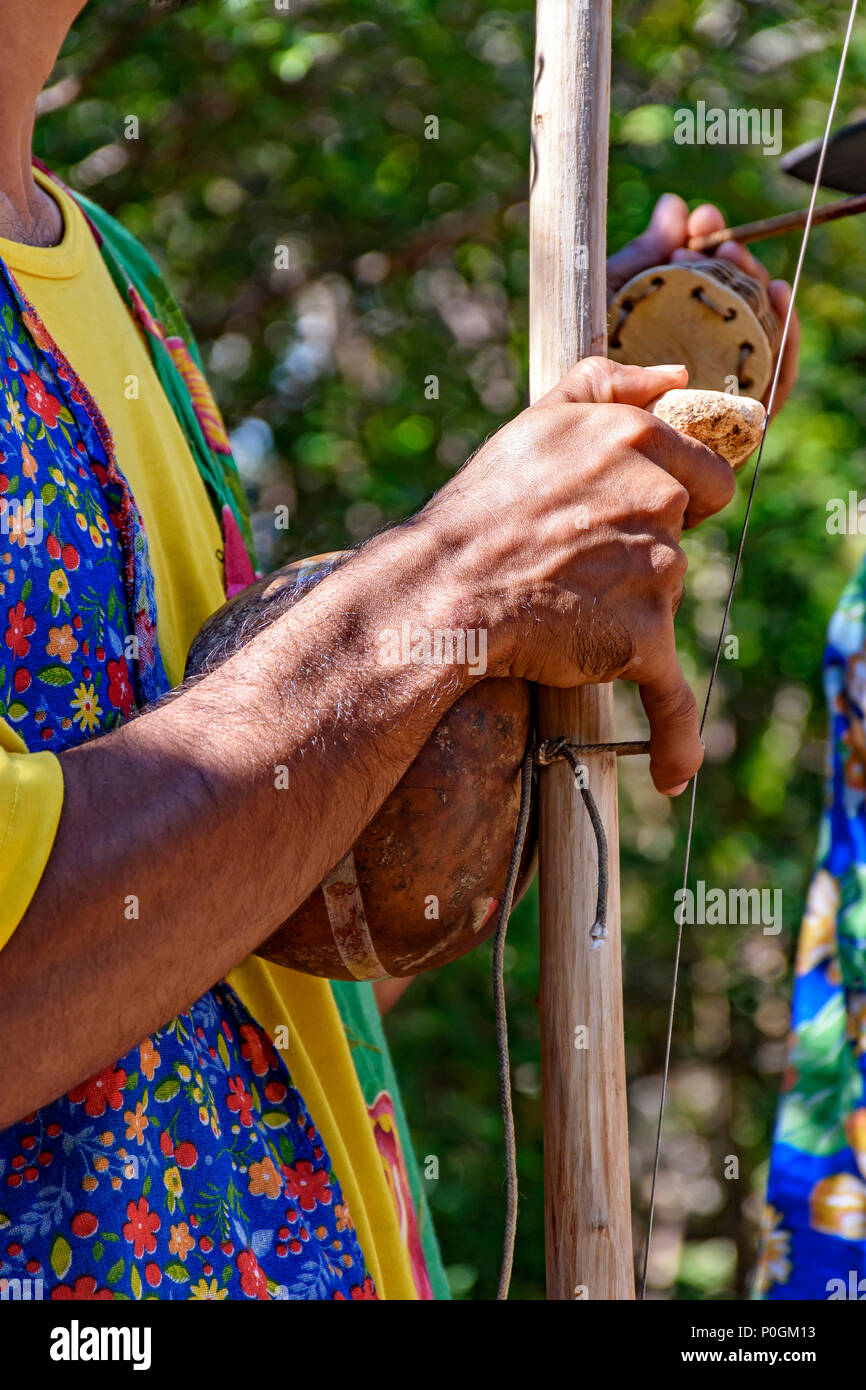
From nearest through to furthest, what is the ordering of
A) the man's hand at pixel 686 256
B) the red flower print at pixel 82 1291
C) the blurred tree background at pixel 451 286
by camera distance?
the red flower print at pixel 82 1291
the man's hand at pixel 686 256
the blurred tree background at pixel 451 286

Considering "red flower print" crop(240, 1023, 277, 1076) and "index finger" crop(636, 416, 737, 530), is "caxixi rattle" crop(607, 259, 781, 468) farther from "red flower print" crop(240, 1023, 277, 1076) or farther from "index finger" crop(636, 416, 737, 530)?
"red flower print" crop(240, 1023, 277, 1076)

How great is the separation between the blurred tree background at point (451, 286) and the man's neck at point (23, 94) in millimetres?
1727

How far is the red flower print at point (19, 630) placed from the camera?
39.4 inches

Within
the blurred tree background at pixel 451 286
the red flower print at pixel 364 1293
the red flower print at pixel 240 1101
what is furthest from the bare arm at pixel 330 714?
the blurred tree background at pixel 451 286

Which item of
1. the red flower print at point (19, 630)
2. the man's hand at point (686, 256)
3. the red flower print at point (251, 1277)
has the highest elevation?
the man's hand at point (686, 256)

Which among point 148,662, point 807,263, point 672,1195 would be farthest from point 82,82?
point 672,1195

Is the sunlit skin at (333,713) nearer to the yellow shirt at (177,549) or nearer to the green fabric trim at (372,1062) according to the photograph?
the yellow shirt at (177,549)

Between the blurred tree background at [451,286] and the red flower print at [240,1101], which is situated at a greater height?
the blurred tree background at [451,286]

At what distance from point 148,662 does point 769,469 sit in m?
→ 2.38

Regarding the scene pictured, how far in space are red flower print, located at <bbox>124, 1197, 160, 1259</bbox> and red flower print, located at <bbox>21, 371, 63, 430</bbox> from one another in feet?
2.00

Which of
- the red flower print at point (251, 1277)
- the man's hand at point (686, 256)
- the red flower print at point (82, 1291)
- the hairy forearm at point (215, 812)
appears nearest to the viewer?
the hairy forearm at point (215, 812)

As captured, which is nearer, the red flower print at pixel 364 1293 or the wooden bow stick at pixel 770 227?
the red flower print at pixel 364 1293

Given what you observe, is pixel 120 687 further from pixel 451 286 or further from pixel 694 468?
pixel 451 286

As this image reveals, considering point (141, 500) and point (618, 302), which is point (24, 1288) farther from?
point (618, 302)
